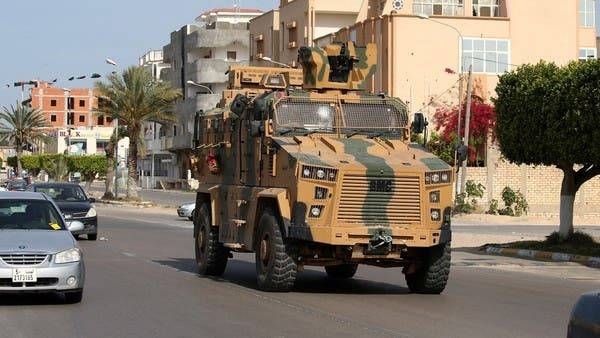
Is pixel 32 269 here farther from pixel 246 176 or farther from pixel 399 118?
pixel 399 118

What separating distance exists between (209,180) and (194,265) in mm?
2917

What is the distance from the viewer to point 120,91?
60.4 meters

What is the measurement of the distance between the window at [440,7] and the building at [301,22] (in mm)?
9259

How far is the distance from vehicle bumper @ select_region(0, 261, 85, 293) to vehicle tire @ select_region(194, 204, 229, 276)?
18.0 ft

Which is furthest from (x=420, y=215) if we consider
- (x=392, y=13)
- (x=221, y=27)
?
(x=221, y=27)

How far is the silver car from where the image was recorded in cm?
1312

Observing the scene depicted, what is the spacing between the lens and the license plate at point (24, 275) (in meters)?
13.1

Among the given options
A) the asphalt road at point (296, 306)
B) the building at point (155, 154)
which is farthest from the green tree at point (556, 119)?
the building at point (155, 154)

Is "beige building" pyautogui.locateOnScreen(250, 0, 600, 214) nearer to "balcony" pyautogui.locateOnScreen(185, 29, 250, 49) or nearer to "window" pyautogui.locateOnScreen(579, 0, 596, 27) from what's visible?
"window" pyautogui.locateOnScreen(579, 0, 596, 27)

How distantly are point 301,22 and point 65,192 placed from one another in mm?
45534

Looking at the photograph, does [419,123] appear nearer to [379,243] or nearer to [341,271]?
[379,243]

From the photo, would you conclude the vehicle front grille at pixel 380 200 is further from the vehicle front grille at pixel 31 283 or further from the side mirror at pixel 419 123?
the vehicle front grille at pixel 31 283

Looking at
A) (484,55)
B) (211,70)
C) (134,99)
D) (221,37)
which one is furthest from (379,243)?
(221,37)

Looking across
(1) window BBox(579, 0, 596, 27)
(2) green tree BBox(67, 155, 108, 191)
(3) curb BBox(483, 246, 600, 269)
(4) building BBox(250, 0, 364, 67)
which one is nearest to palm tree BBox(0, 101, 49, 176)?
(2) green tree BBox(67, 155, 108, 191)
